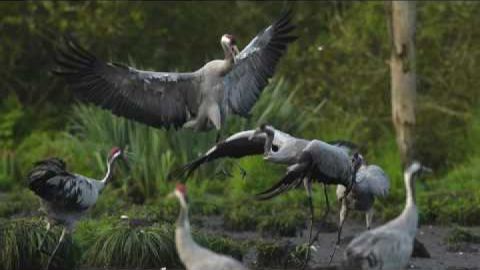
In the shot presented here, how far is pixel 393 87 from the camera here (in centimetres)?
1706

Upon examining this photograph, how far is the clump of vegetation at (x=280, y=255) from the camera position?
430 inches

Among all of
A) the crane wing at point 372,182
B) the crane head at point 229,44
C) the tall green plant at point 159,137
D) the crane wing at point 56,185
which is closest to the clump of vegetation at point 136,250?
the crane wing at point 56,185

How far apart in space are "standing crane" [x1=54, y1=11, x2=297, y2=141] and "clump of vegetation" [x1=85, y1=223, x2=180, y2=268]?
176 cm

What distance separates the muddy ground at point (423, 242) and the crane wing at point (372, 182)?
0.62 m

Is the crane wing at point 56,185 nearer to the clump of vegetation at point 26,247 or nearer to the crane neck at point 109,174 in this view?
the clump of vegetation at point 26,247

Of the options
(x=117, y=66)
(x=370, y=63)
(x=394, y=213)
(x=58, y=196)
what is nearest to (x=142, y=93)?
(x=117, y=66)

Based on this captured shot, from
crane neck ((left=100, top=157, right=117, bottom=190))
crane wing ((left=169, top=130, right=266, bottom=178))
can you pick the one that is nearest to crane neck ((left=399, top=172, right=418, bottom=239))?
crane wing ((left=169, top=130, right=266, bottom=178))

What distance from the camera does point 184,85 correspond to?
1255cm

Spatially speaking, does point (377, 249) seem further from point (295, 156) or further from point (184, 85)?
point (184, 85)

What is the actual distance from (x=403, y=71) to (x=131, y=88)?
17.7 feet

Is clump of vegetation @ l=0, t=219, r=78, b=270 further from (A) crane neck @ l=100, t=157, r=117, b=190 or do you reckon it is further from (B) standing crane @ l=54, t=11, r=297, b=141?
(B) standing crane @ l=54, t=11, r=297, b=141

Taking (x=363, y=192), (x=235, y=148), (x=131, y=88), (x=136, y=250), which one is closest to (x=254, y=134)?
(x=235, y=148)

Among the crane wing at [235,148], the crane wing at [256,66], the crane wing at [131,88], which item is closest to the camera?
the crane wing at [235,148]

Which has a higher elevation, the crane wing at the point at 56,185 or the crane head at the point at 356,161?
the crane head at the point at 356,161
